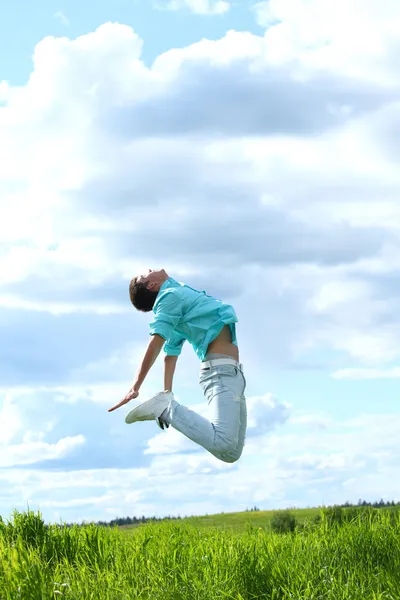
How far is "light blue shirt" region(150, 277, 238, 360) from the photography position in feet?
31.7

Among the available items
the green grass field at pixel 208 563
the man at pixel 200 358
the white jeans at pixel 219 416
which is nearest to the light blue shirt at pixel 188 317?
the man at pixel 200 358

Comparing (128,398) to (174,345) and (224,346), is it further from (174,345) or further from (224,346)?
(224,346)

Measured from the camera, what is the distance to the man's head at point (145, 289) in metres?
10.1

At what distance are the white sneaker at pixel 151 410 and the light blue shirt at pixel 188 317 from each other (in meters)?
0.72

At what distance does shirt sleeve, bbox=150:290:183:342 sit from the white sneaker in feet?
2.37

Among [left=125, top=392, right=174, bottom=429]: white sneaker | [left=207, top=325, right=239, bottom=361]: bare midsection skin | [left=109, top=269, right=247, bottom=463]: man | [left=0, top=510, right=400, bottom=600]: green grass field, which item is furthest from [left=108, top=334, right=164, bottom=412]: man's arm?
[left=0, top=510, right=400, bottom=600]: green grass field

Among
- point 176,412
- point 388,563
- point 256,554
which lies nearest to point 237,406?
point 176,412

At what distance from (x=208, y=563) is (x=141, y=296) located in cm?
346

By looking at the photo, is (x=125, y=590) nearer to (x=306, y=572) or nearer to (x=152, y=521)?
(x=306, y=572)

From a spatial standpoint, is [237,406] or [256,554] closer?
[256,554]

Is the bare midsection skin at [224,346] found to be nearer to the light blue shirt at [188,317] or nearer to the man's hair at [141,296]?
the light blue shirt at [188,317]

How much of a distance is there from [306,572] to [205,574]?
3.35ft

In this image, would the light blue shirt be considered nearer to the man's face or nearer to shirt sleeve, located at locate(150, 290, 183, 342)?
shirt sleeve, located at locate(150, 290, 183, 342)

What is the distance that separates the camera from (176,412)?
9555 mm
